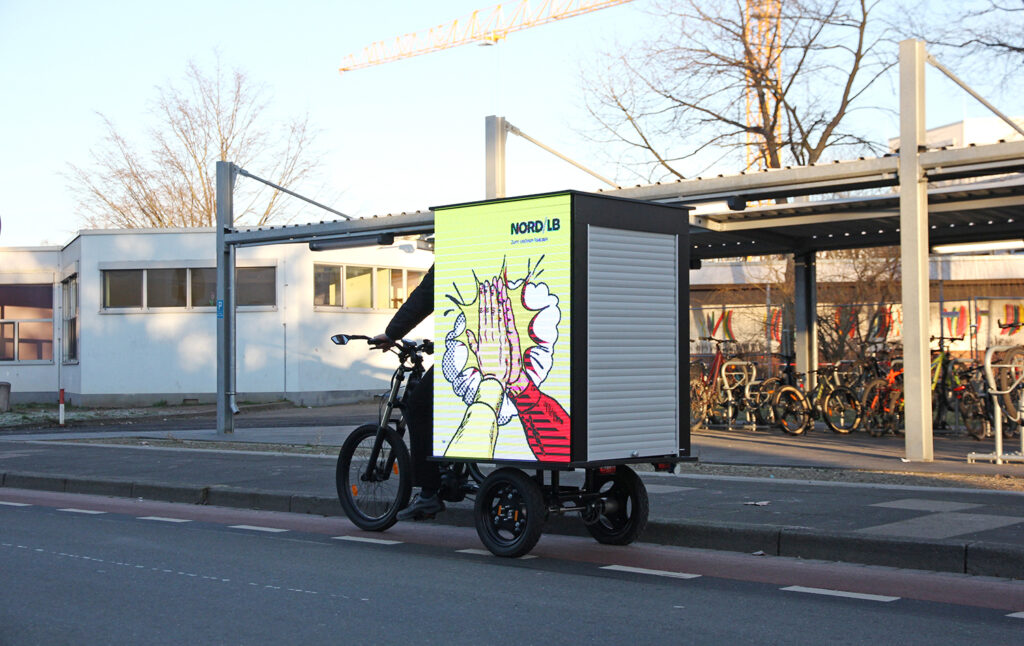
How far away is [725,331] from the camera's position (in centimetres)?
3584

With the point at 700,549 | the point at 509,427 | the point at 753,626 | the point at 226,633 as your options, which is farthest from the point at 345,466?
the point at 753,626

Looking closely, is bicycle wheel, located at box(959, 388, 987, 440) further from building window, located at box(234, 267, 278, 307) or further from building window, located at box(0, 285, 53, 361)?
building window, located at box(0, 285, 53, 361)

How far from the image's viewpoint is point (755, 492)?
1039 cm

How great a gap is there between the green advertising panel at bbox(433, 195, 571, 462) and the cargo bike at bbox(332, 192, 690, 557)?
0.4 inches

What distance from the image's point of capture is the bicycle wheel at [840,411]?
17500 millimetres

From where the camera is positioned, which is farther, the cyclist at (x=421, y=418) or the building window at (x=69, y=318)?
the building window at (x=69, y=318)

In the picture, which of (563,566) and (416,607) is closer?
(416,607)

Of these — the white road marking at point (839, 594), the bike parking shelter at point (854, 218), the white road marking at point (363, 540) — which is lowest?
the white road marking at point (363, 540)

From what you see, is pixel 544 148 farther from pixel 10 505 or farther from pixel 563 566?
pixel 563 566

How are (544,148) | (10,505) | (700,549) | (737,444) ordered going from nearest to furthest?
(700,549) → (10,505) → (737,444) → (544,148)

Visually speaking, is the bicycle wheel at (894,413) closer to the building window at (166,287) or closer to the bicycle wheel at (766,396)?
the bicycle wheel at (766,396)

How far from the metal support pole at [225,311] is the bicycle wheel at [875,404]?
34.6ft

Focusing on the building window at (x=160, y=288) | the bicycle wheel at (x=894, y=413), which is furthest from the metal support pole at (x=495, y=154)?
the building window at (x=160, y=288)

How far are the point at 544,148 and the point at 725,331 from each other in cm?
1993
